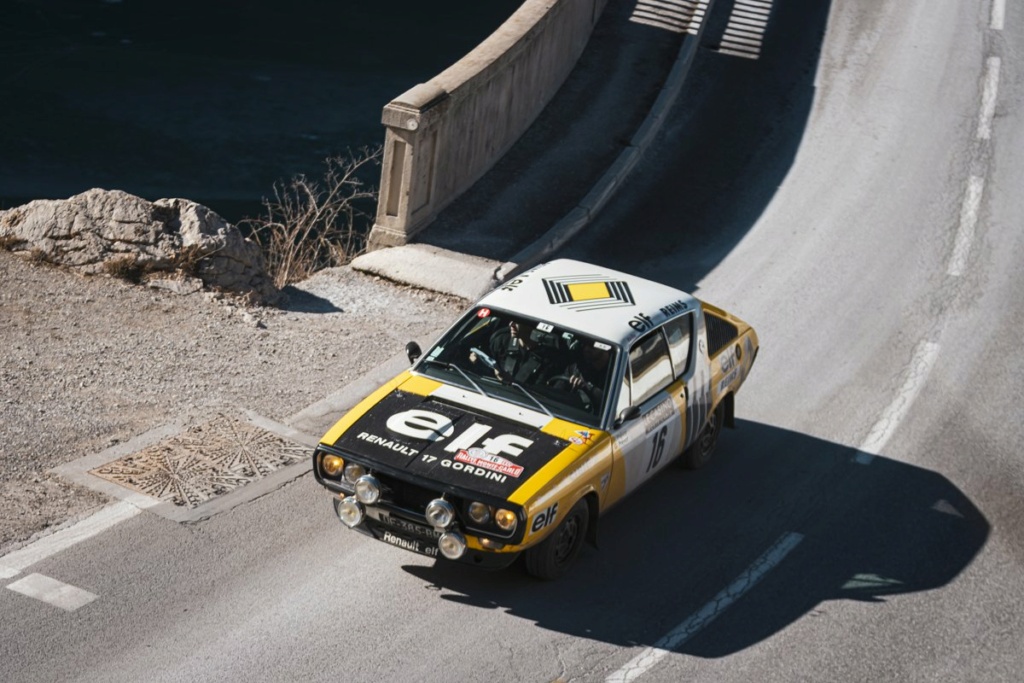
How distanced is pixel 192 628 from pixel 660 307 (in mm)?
4299

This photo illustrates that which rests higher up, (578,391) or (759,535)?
(578,391)

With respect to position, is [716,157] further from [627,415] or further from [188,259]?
[627,415]

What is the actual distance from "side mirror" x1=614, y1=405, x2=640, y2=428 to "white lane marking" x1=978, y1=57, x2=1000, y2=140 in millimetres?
12879

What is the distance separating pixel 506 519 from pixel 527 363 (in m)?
1.61

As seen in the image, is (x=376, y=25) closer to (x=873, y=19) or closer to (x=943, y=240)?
(x=873, y=19)

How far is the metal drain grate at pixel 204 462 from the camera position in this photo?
9961mm

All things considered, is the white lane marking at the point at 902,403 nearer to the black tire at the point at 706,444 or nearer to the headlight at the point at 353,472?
the black tire at the point at 706,444

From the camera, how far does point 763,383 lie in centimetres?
1321

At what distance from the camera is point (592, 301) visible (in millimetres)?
10203

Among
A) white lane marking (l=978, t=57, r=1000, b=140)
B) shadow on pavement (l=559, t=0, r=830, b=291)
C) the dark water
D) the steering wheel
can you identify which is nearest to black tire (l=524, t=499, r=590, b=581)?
the steering wheel

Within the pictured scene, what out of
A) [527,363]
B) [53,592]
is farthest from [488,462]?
[53,592]

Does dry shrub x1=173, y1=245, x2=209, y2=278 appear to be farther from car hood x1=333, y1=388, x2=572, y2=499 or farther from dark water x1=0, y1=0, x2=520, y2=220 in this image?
dark water x1=0, y1=0, x2=520, y2=220

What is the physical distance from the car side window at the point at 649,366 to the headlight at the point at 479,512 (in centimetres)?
171

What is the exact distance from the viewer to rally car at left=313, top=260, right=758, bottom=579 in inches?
340
